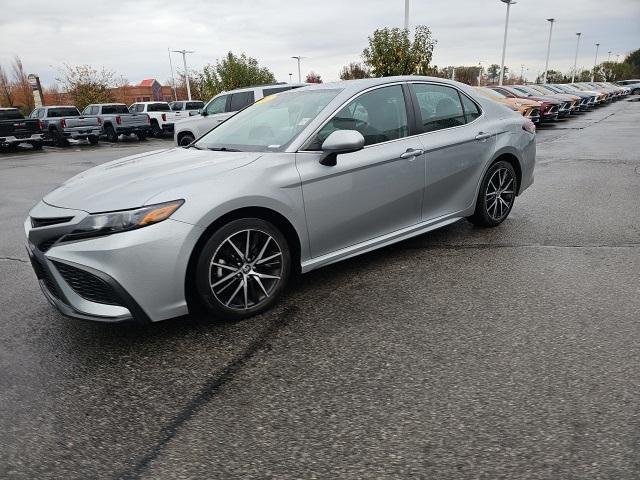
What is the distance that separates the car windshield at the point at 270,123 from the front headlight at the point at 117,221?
110 cm

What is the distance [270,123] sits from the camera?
411 cm

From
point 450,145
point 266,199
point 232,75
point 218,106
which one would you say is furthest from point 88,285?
point 232,75

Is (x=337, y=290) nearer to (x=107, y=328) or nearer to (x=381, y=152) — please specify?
(x=381, y=152)

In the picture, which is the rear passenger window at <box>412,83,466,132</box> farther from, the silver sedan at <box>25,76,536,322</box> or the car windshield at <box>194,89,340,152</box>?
the car windshield at <box>194,89,340,152</box>

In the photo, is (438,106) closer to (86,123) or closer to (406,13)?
(86,123)

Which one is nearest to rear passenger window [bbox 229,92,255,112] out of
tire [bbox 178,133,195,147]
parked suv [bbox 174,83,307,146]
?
parked suv [bbox 174,83,307,146]

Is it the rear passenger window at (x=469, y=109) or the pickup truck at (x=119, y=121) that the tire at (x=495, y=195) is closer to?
the rear passenger window at (x=469, y=109)

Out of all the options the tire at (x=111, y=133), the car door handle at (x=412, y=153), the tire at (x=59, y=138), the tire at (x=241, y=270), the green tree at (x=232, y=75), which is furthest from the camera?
the green tree at (x=232, y=75)

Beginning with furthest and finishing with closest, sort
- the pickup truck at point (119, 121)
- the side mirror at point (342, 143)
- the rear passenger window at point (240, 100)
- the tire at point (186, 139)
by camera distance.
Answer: the pickup truck at point (119, 121) < the tire at point (186, 139) < the rear passenger window at point (240, 100) < the side mirror at point (342, 143)

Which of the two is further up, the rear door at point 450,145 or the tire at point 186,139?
the rear door at point 450,145

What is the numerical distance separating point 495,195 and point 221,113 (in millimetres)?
11287

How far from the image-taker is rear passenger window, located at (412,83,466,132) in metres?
4.40

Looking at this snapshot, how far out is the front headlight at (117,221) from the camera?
9.32 ft

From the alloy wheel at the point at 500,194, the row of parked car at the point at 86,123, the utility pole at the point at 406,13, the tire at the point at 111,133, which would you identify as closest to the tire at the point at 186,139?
the row of parked car at the point at 86,123
